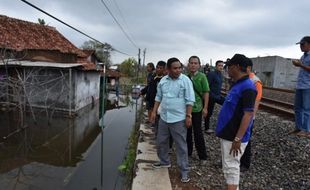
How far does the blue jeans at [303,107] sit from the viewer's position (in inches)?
225

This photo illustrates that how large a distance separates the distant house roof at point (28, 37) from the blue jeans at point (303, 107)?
1452 cm

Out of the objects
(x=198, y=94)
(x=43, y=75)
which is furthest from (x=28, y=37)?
(x=198, y=94)

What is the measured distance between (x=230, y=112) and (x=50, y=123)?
12.2m

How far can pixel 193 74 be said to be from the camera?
5109 mm

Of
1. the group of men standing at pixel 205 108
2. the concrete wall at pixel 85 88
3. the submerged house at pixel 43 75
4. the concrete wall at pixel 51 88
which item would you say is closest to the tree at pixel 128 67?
the concrete wall at pixel 85 88

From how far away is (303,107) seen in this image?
5.80 meters

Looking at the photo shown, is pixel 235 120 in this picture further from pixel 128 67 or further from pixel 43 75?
pixel 128 67

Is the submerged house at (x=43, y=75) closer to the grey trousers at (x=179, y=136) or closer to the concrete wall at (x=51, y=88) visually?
the concrete wall at (x=51, y=88)

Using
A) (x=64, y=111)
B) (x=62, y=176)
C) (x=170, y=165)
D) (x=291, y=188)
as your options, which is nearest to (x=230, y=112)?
(x=291, y=188)

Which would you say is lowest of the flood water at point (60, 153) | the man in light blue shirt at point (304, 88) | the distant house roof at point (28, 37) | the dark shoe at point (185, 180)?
the flood water at point (60, 153)

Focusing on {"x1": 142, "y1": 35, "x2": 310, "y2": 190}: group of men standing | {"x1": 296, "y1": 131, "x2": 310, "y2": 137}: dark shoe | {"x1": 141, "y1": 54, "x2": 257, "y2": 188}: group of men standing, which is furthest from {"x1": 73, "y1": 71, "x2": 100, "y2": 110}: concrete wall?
{"x1": 296, "y1": 131, "x2": 310, "y2": 137}: dark shoe

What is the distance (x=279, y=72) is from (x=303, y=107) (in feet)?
83.5

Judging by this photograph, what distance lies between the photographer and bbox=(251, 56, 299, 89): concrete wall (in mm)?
28844

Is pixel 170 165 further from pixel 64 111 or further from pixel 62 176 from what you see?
pixel 64 111
